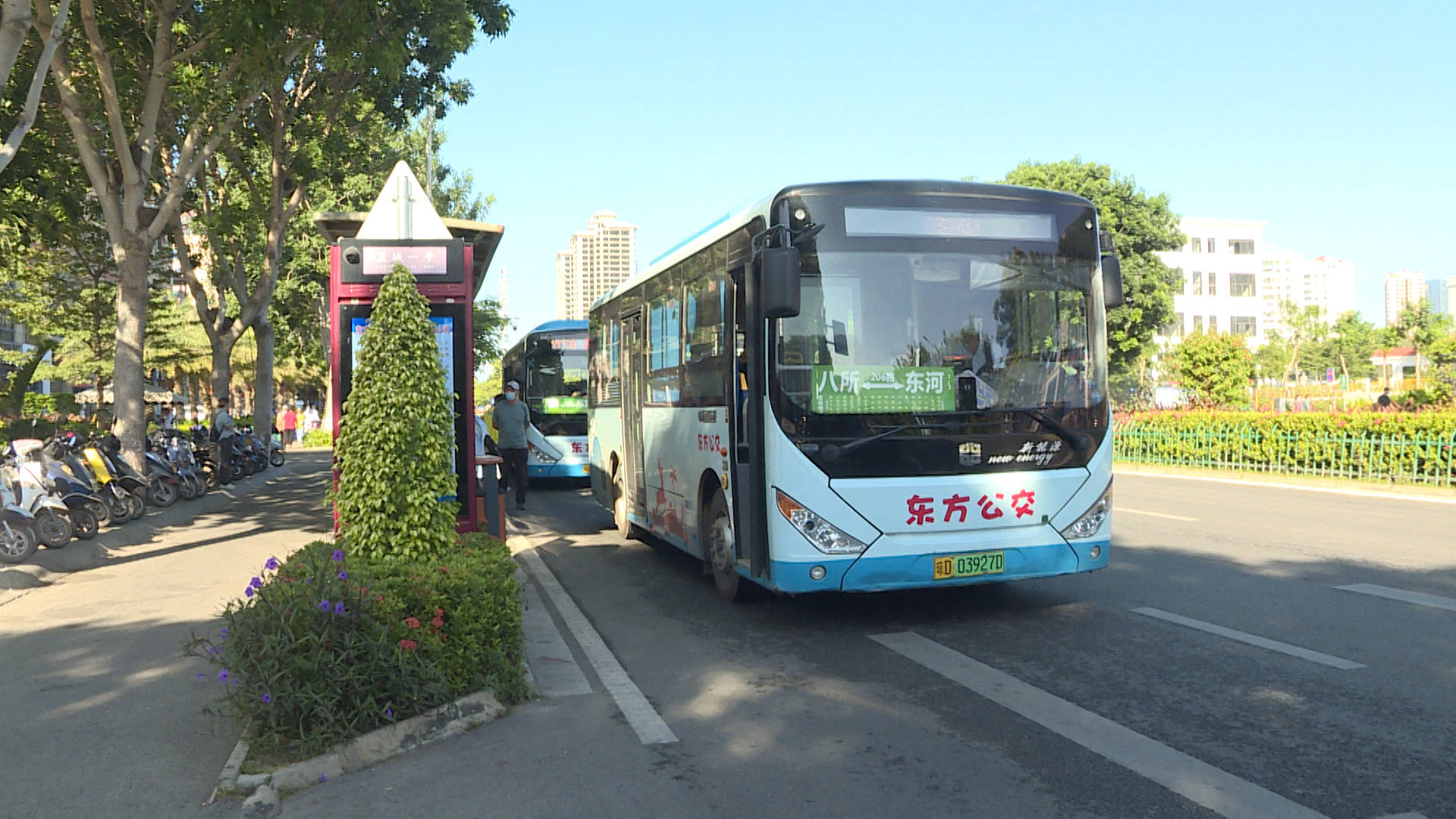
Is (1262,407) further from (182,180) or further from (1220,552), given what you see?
(182,180)

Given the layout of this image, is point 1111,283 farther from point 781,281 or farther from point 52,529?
point 52,529

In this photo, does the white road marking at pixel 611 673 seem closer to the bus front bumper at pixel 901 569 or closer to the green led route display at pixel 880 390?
the bus front bumper at pixel 901 569

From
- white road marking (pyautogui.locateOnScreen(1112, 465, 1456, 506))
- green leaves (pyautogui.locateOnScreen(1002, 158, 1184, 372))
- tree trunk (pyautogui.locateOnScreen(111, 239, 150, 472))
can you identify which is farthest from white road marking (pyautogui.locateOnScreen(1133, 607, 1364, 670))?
green leaves (pyautogui.locateOnScreen(1002, 158, 1184, 372))

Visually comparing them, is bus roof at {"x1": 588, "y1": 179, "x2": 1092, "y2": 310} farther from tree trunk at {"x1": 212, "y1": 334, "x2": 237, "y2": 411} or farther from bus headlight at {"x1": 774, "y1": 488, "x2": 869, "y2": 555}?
tree trunk at {"x1": 212, "y1": 334, "x2": 237, "y2": 411}

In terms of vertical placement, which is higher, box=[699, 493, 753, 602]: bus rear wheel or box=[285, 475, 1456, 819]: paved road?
box=[699, 493, 753, 602]: bus rear wheel

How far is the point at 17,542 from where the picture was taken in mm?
11234

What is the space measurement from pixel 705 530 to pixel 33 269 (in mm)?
32687

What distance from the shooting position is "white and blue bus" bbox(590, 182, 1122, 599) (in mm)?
7367

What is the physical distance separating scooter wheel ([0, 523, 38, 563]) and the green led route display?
8.55 meters

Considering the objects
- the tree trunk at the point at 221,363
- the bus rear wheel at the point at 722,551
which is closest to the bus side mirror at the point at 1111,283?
the bus rear wheel at the point at 722,551

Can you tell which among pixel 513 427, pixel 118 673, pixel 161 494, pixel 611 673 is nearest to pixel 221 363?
pixel 161 494

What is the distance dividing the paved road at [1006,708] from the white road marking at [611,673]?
6 centimetres

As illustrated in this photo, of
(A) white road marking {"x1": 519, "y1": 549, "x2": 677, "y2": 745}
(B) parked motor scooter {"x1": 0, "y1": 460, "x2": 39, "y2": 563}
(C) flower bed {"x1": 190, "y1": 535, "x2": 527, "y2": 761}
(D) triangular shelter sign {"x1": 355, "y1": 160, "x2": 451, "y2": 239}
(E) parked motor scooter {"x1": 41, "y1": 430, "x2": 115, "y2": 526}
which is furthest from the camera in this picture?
(E) parked motor scooter {"x1": 41, "y1": 430, "x2": 115, "y2": 526}

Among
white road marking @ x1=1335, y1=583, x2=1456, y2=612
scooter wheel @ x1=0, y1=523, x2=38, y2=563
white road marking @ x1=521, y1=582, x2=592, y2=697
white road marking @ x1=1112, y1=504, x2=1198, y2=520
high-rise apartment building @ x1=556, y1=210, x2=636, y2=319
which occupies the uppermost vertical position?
high-rise apartment building @ x1=556, y1=210, x2=636, y2=319
